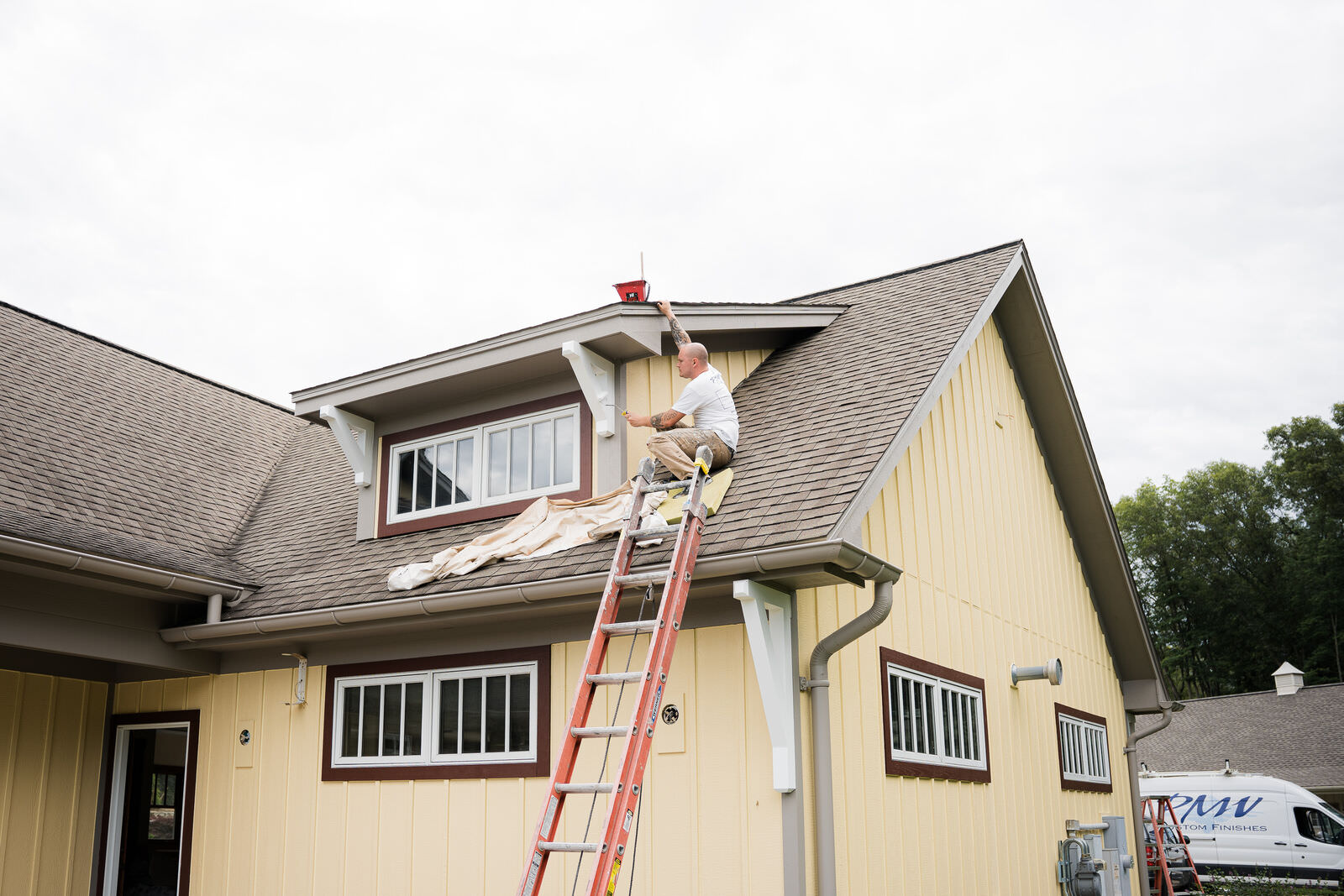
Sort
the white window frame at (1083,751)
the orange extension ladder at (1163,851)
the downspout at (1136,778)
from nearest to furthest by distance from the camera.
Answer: the white window frame at (1083,751) < the downspout at (1136,778) < the orange extension ladder at (1163,851)

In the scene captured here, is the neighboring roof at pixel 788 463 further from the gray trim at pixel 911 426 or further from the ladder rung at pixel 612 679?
the ladder rung at pixel 612 679

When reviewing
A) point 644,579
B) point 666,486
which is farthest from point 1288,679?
point 644,579

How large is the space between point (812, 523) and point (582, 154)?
34.0 meters

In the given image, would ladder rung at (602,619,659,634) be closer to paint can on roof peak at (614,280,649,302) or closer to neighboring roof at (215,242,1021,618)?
neighboring roof at (215,242,1021,618)

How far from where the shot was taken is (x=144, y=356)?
13.0 m

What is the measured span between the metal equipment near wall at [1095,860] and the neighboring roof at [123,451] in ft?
25.8

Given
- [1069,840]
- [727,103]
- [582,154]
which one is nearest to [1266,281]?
[582,154]

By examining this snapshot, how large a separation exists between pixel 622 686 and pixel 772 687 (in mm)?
1075

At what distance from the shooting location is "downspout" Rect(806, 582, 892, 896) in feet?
19.2

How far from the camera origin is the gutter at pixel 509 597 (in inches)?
222

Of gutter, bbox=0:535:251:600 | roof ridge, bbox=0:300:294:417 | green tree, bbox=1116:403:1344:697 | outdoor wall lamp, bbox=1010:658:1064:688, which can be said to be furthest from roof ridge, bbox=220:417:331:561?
green tree, bbox=1116:403:1344:697

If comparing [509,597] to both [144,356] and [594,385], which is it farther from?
[144,356]

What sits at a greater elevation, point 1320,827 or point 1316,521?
point 1316,521

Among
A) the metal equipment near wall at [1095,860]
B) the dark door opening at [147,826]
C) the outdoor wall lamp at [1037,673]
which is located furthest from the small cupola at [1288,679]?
the dark door opening at [147,826]
